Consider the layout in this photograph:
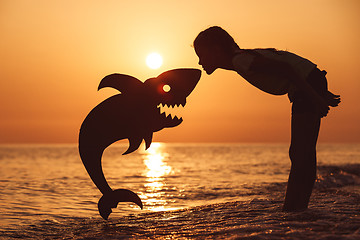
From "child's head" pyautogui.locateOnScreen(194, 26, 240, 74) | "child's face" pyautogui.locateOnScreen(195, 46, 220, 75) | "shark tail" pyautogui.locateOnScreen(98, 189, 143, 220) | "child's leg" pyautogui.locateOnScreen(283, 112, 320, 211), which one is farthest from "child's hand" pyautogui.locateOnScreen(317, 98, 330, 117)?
"shark tail" pyautogui.locateOnScreen(98, 189, 143, 220)

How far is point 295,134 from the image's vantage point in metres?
4.61

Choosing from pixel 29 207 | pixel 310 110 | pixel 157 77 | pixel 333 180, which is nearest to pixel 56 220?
pixel 29 207

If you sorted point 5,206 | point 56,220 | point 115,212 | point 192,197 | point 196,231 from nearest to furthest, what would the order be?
point 196,231, point 56,220, point 115,212, point 5,206, point 192,197

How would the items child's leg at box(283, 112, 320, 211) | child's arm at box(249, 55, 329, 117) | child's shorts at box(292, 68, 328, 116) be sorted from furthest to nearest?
1. child's leg at box(283, 112, 320, 211)
2. child's shorts at box(292, 68, 328, 116)
3. child's arm at box(249, 55, 329, 117)

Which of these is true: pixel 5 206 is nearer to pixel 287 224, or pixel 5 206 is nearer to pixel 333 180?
pixel 287 224

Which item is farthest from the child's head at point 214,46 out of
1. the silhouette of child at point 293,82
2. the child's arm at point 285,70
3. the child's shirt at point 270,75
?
the child's arm at point 285,70

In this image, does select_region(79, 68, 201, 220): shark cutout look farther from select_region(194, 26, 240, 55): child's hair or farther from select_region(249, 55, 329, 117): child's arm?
select_region(249, 55, 329, 117): child's arm

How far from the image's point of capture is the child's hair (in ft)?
14.6

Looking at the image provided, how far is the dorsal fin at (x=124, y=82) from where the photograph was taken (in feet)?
17.9

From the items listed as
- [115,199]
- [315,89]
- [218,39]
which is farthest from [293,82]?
[115,199]

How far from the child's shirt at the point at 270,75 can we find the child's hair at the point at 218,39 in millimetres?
168

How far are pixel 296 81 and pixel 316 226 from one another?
1.43 m

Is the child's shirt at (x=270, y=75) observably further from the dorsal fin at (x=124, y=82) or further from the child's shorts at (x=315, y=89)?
the dorsal fin at (x=124, y=82)

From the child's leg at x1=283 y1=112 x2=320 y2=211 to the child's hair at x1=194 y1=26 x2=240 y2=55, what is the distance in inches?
39.8
